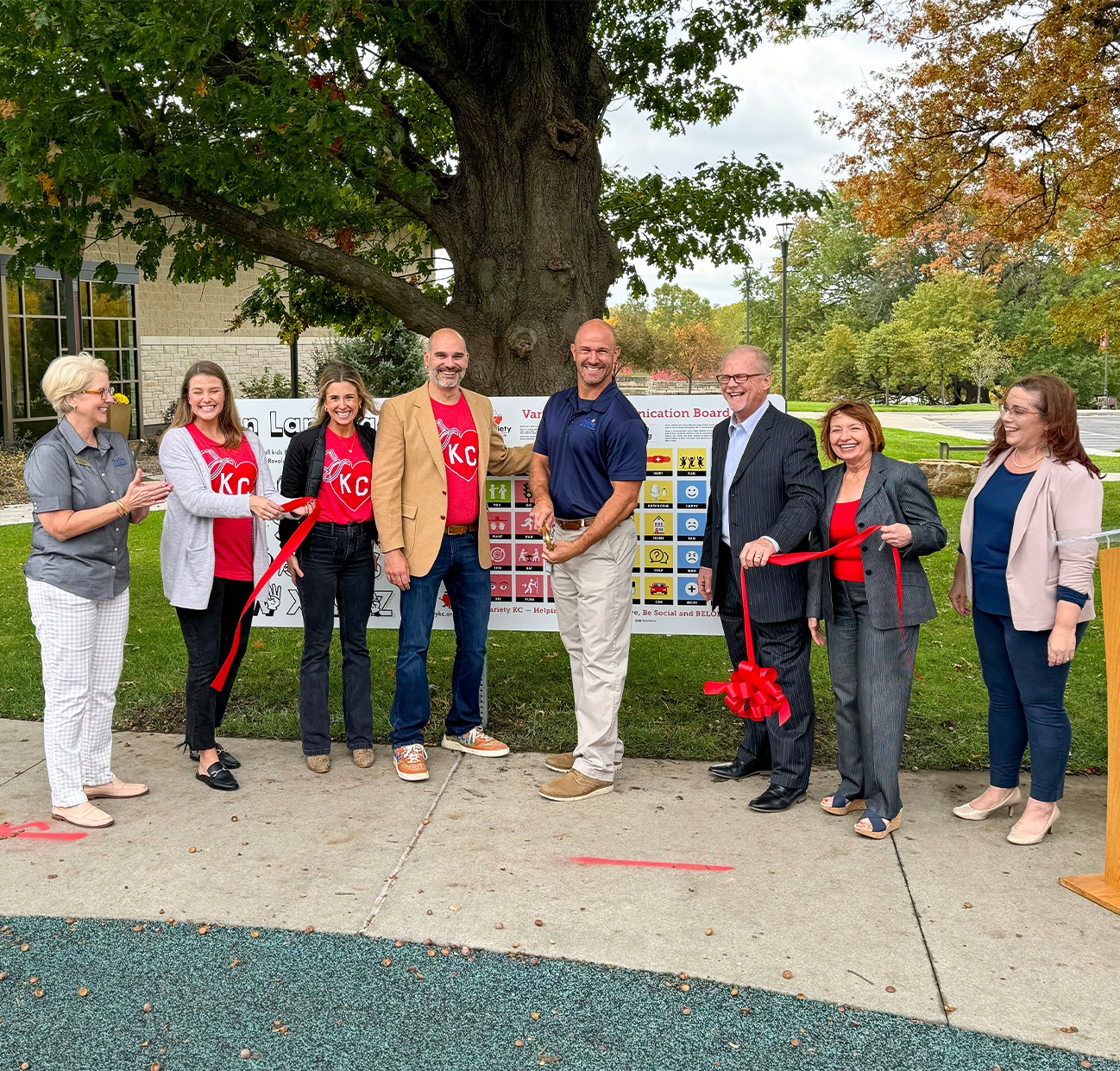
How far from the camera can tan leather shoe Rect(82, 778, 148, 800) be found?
5.12 m

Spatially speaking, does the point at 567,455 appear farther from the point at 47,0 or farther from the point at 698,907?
the point at 47,0

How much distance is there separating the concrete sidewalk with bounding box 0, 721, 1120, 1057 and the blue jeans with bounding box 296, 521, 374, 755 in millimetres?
320

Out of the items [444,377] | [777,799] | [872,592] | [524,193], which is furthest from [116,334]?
[872,592]

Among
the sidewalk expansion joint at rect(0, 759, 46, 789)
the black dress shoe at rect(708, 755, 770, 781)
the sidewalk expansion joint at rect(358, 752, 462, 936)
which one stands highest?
the black dress shoe at rect(708, 755, 770, 781)

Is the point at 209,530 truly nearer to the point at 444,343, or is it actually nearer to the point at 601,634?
the point at 444,343

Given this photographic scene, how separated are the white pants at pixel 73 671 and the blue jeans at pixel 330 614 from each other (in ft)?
2.97

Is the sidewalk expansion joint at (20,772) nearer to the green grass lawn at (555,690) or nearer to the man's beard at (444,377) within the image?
the green grass lawn at (555,690)

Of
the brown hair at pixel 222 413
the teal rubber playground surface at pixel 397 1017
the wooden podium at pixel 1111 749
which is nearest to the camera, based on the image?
the teal rubber playground surface at pixel 397 1017

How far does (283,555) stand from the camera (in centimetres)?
530

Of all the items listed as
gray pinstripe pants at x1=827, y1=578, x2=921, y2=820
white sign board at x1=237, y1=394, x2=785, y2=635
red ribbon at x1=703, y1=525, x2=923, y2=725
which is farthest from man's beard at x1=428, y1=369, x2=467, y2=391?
gray pinstripe pants at x1=827, y1=578, x2=921, y2=820

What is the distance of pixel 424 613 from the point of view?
551cm

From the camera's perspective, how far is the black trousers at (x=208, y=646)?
5.27 metres

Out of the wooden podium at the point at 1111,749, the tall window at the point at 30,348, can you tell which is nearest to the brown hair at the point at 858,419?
the wooden podium at the point at 1111,749

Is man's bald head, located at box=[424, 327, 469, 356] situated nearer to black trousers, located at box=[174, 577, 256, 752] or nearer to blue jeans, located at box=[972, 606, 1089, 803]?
black trousers, located at box=[174, 577, 256, 752]
